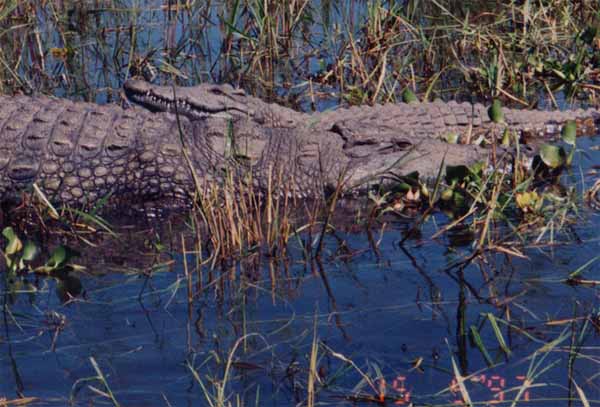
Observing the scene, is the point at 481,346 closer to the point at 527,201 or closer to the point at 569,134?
the point at 527,201

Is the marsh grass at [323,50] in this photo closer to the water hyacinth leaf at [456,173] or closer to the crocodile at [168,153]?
the crocodile at [168,153]

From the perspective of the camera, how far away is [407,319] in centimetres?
405

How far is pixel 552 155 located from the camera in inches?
229

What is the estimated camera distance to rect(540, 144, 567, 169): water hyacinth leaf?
19.1ft

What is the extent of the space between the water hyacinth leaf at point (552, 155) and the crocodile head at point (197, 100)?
1656 mm

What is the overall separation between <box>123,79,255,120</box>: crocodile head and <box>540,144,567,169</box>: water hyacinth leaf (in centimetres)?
166

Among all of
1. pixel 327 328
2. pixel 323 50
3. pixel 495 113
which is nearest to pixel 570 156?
pixel 495 113

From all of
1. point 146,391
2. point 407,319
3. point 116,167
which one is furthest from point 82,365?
point 116,167

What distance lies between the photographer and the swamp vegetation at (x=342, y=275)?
11.6ft

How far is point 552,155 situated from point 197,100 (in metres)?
2.02

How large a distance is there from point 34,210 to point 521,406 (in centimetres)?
281

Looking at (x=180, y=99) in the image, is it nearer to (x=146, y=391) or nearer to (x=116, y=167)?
(x=116, y=167)
